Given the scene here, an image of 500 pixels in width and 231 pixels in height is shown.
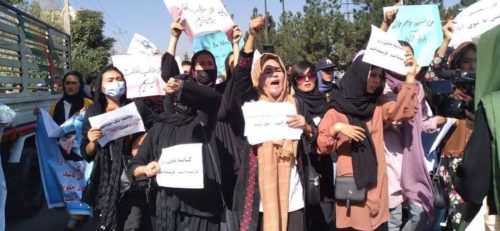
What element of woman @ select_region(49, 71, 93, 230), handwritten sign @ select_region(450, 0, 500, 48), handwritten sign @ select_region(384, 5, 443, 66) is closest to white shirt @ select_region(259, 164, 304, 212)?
handwritten sign @ select_region(450, 0, 500, 48)

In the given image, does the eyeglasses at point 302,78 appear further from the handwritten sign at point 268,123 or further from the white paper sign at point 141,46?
the white paper sign at point 141,46

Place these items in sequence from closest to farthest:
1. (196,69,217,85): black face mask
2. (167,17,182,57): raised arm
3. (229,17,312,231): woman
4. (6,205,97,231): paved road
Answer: (229,17,312,231): woman, (196,69,217,85): black face mask, (167,17,182,57): raised arm, (6,205,97,231): paved road

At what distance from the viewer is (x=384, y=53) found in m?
3.32

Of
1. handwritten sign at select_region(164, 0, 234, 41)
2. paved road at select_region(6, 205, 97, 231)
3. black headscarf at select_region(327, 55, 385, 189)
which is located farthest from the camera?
paved road at select_region(6, 205, 97, 231)

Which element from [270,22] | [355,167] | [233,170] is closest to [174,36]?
[233,170]

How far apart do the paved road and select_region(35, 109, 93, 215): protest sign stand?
0.66 meters

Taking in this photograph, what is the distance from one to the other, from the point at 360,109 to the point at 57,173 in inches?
133

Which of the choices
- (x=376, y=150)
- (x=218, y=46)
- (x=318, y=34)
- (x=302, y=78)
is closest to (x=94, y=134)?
(x=302, y=78)

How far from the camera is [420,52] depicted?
4.61 metres

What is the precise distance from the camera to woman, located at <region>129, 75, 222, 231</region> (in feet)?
11.0

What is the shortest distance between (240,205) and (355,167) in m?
0.75

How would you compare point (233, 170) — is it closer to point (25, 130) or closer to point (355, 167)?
point (355, 167)

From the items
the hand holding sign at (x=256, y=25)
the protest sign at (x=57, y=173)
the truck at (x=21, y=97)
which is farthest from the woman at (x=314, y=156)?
the truck at (x=21, y=97)

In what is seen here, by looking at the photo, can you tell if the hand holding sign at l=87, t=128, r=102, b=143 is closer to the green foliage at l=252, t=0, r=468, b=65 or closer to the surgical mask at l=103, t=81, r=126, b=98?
the surgical mask at l=103, t=81, r=126, b=98
